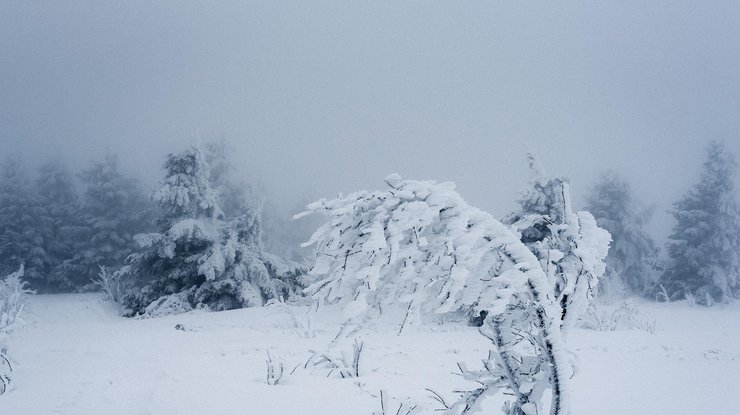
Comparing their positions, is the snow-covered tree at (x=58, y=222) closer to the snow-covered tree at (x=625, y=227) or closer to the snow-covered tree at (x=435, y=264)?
the snow-covered tree at (x=435, y=264)

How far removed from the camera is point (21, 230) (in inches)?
1197

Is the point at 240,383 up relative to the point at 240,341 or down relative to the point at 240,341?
up

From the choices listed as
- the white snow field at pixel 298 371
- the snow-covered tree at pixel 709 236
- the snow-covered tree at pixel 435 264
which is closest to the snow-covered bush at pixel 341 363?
the white snow field at pixel 298 371

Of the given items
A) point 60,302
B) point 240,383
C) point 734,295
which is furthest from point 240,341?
point 734,295

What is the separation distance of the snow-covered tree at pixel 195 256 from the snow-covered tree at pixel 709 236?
2486 centimetres

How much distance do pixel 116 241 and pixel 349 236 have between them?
107ft

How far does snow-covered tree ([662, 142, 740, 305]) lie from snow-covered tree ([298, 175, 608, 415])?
29.6 meters

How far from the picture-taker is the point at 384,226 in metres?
2.82

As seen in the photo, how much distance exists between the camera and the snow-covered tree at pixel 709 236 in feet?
86.1

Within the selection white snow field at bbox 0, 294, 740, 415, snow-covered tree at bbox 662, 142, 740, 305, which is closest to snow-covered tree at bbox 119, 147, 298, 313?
white snow field at bbox 0, 294, 740, 415

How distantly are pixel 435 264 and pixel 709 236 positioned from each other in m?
32.0

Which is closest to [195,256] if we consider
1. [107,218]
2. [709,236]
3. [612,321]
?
[107,218]

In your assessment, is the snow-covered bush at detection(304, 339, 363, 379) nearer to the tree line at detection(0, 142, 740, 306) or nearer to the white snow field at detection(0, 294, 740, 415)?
the white snow field at detection(0, 294, 740, 415)

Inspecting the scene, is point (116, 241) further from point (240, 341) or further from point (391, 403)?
point (391, 403)
